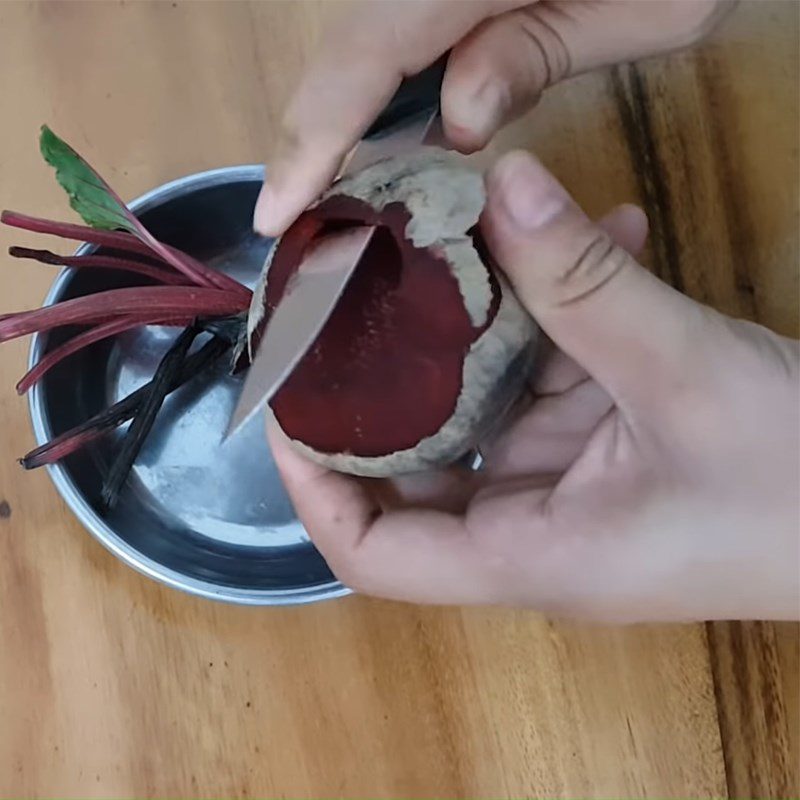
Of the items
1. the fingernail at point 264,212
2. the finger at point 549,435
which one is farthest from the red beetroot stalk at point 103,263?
the finger at point 549,435

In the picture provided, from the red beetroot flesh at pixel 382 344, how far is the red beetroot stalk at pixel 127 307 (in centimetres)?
14

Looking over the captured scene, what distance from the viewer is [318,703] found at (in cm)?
68

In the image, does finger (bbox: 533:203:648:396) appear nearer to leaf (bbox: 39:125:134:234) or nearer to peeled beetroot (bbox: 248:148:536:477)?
peeled beetroot (bbox: 248:148:536:477)

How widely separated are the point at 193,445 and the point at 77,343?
0.40 feet

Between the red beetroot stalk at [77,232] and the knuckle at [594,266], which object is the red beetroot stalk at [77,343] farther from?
the knuckle at [594,266]

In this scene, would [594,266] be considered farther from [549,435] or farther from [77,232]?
[77,232]

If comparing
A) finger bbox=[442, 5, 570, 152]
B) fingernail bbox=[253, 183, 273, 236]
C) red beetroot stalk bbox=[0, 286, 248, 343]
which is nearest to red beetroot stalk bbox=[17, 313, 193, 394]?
red beetroot stalk bbox=[0, 286, 248, 343]

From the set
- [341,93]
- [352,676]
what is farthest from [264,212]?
[352,676]

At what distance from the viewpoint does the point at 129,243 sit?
0.68 m

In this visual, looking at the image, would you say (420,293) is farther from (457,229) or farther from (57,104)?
(57,104)

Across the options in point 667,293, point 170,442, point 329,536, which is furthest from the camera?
point 170,442

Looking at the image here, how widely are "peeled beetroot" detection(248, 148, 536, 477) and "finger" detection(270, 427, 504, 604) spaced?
0.03 metres

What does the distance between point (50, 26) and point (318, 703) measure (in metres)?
0.53

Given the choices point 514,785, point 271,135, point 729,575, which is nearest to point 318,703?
point 514,785
